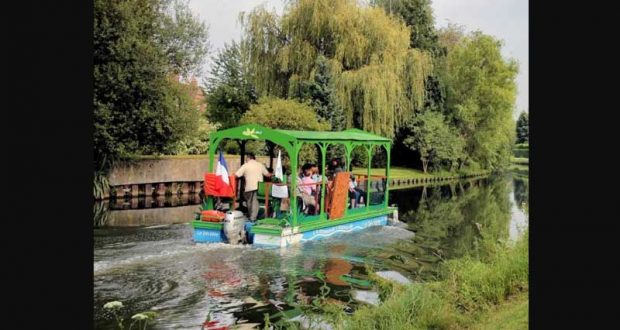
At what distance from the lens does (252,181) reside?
43.7 ft

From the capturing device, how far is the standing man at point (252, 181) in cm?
1331

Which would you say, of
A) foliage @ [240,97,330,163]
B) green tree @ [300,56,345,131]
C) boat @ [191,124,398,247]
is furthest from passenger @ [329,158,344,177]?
green tree @ [300,56,345,131]

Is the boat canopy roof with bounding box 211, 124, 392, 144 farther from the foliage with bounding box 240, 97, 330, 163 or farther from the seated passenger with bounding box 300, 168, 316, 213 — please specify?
Answer: the foliage with bounding box 240, 97, 330, 163

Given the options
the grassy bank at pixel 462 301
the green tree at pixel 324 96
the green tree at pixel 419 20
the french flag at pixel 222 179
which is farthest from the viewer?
the green tree at pixel 419 20

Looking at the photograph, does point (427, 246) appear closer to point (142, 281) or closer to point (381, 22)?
point (142, 281)

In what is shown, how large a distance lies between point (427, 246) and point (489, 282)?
632 centimetres

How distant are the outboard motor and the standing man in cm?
45

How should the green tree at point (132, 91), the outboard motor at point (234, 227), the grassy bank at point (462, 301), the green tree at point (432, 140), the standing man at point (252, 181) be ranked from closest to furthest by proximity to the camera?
the grassy bank at point (462, 301), the outboard motor at point (234, 227), the standing man at point (252, 181), the green tree at point (132, 91), the green tree at point (432, 140)

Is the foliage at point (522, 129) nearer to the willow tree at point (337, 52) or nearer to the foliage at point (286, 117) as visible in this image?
the willow tree at point (337, 52)

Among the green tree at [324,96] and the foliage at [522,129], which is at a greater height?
the green tree at [324,96]

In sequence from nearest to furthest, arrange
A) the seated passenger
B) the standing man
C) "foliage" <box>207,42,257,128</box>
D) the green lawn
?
the green lawn, the standing man, the seated passenger, "foliage" <box>207,42,257,128</box>

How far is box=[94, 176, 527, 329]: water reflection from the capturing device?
9.07 m

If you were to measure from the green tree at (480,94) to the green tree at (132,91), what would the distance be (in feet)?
41.4

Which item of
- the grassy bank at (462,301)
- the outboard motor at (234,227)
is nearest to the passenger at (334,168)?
the outboard motor at (234,227)
